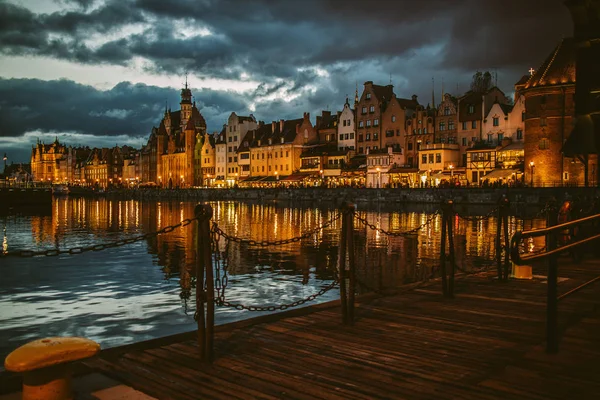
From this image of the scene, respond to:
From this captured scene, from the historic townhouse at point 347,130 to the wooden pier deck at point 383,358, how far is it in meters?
90.1

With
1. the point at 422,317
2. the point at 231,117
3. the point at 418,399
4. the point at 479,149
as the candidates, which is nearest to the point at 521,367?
the point at 418,399

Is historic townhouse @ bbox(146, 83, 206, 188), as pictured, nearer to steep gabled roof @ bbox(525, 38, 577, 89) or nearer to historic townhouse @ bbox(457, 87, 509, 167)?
historic townhouse @ bbox(457, 87, 509, 167)

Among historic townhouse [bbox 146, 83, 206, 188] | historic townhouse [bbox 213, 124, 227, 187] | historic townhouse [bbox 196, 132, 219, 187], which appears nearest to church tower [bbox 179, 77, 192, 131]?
historic townhouse [bbox 146, 83, 206, 188]

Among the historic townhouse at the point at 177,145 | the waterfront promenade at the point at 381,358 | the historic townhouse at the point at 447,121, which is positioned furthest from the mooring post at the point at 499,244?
the historic townhouse at the point at 177,145

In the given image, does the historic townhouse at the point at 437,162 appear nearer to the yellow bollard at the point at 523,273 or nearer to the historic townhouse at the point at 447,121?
the historic townhouse at the point at 447,121

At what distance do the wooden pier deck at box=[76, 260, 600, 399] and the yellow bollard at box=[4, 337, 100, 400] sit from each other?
97cm

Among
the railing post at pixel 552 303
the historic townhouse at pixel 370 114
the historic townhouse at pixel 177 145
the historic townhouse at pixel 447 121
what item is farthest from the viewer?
the historic townhouse at pixel 177 145

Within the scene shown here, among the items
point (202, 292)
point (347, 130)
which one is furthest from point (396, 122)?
point (202, 292)

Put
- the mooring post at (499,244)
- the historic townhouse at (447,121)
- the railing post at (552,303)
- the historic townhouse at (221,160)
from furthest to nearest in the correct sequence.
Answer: the historic townhouse at (221,160) → the historic townhouse at (447,121) → the mooring post at (499,244) → the railing post at (552,303)

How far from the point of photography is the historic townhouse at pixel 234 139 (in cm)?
12300

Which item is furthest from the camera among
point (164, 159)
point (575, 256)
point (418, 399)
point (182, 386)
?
point (164, 159)

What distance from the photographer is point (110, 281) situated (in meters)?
18.0

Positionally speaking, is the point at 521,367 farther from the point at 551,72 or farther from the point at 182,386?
the point at 551,72

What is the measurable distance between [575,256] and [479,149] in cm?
6288
